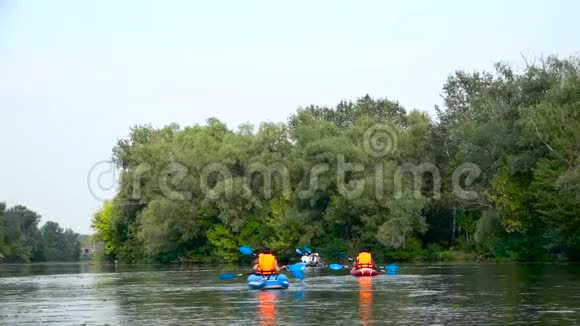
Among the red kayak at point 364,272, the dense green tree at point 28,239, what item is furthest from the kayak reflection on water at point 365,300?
the dense green tree at point 28,239

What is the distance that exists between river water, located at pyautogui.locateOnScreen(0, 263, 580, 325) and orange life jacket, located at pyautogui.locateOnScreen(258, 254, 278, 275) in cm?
109

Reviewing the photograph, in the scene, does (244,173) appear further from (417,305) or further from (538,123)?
(417,305)

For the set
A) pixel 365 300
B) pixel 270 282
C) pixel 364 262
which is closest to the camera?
pixel 365 300

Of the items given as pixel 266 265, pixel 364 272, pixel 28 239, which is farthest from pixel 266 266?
pixel 28 239

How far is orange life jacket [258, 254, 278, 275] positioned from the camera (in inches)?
1629

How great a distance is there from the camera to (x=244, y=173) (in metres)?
92.2

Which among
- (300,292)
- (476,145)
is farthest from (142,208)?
(300,292)

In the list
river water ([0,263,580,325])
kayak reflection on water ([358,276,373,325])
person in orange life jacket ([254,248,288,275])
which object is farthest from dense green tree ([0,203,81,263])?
person in orange life jacket ([254,248,288,275])

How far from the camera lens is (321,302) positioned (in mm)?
34281

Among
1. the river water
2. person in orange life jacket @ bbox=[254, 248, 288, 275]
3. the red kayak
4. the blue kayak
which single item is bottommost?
the river water

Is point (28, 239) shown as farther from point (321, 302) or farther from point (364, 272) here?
point (321, 302)

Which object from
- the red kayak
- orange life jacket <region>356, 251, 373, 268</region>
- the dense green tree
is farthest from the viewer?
the dense green tree

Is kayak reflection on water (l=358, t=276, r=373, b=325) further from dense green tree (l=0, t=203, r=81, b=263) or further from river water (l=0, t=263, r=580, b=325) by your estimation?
dense green tree (l=0, t=203, r=81, b=263)

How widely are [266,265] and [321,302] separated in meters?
7.67
